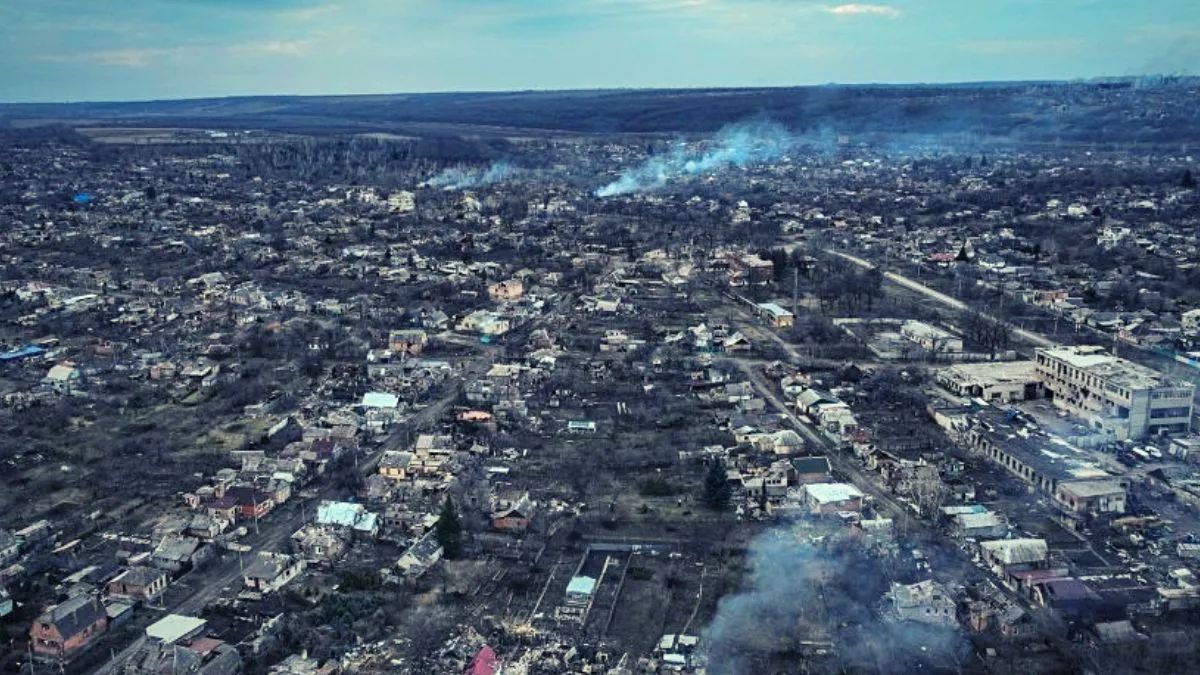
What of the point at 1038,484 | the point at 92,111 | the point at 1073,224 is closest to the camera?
the point at 1038,484

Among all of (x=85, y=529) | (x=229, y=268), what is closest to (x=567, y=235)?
(x=229, y=268)

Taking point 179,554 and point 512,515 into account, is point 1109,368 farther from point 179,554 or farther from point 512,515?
point 179,554

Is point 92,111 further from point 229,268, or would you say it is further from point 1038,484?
point 1038,484

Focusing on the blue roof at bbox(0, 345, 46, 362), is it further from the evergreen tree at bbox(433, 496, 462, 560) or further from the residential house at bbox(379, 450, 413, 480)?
the evergreen tree at bbox(433, 496, 462, 560)

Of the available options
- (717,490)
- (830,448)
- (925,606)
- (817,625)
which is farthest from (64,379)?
(925,606)

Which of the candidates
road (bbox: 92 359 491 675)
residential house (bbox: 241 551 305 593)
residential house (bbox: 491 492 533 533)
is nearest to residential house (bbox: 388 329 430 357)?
road (bbox: 92 359 491 675)

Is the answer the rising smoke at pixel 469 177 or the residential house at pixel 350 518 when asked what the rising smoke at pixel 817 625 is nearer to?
the residential house at pixel 350 518
